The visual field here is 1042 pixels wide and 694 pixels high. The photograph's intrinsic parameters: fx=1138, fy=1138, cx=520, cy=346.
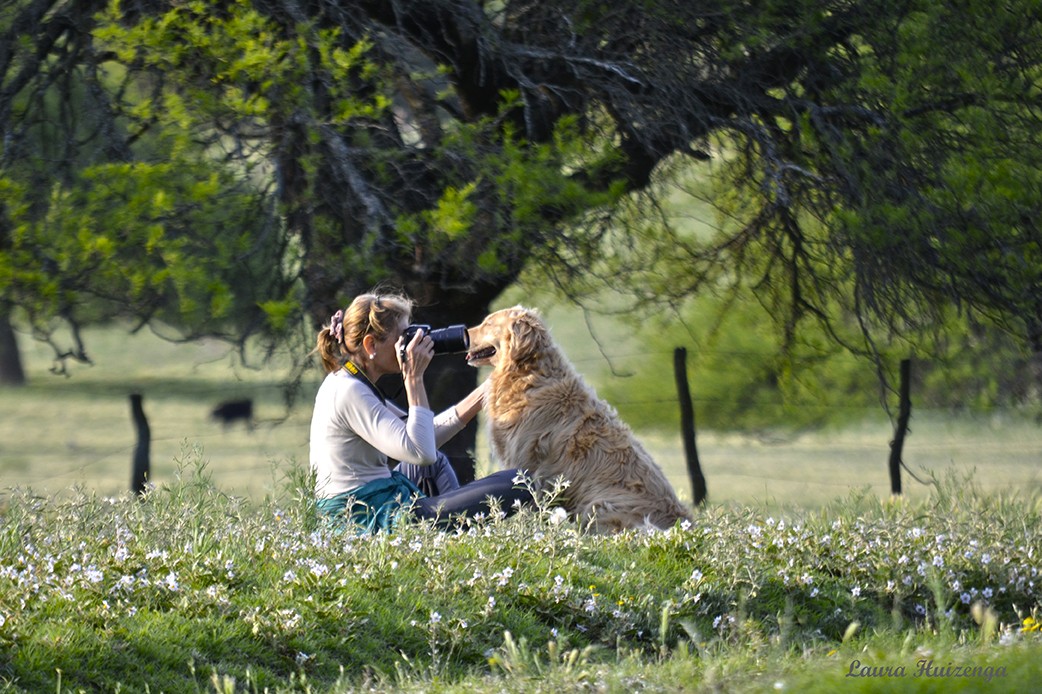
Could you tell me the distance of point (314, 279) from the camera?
776cm

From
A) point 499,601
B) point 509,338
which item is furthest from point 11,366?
point 499,601

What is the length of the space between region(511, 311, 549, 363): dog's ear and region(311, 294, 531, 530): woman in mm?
643

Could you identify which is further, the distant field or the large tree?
the distant field

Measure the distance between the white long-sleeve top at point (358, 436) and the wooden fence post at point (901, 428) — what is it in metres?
6.22

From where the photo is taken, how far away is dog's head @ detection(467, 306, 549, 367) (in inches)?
251

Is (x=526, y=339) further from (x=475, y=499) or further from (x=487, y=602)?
(x=487, y=602)

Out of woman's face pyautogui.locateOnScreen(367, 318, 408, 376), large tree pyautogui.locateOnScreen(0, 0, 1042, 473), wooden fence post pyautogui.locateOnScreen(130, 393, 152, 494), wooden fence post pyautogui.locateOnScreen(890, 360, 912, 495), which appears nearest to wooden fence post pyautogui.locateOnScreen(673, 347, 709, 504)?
wooden fence post pyautogui.locateOnScreen(890, 360, 912, 495)

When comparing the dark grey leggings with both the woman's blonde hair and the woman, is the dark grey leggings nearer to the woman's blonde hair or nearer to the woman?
the woman

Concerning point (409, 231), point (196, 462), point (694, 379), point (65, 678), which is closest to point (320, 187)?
point (409, 231)

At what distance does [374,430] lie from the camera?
5.66 m

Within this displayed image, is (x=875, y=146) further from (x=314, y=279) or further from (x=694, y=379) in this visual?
(x=694, y=379)
